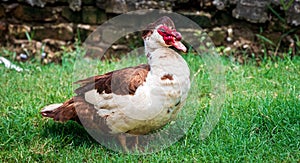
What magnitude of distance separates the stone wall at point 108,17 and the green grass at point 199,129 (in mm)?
911

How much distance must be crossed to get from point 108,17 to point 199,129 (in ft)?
8.02

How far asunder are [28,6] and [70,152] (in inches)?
110

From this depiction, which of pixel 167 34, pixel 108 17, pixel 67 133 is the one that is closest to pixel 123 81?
pixel 167 34

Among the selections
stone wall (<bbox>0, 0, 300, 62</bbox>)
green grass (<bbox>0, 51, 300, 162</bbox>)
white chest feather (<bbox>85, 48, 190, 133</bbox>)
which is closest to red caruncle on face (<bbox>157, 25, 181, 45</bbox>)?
white chest feather (<bbox>85, 48, 190, 133</bbox>)

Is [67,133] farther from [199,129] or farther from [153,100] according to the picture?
[199,129]

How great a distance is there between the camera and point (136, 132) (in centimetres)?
310

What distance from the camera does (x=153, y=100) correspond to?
9.59ft

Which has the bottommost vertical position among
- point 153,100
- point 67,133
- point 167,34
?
point 67,133

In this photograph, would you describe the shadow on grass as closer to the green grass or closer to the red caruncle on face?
the green grass

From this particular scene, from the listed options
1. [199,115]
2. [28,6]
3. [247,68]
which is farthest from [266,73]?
[28,6]

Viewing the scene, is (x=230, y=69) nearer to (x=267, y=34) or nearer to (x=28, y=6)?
(x=267, y=34)

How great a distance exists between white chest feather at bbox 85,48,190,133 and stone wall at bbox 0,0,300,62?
2.35 meters

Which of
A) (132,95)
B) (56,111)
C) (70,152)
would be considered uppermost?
(132,95)

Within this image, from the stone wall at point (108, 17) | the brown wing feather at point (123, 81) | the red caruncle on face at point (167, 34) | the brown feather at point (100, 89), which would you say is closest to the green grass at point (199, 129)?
the brown feather at point (100, 89)
